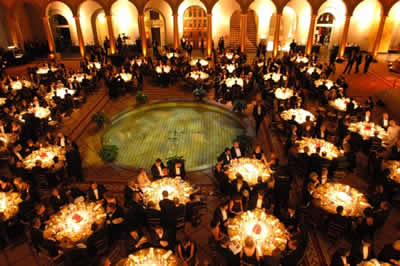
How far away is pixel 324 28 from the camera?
81.7 ft

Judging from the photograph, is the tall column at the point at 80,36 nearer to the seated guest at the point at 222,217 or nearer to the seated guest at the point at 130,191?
the seated guest at the point at 130,191

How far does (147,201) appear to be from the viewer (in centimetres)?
700

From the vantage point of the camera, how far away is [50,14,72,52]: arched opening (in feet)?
82.9

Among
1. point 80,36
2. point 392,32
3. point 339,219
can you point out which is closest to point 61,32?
point 80,36

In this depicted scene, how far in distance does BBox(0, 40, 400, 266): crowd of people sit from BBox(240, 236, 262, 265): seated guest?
19mm

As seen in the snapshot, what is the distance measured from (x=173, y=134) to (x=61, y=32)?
63.1 feet

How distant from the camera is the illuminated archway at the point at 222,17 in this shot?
23422 millimetres

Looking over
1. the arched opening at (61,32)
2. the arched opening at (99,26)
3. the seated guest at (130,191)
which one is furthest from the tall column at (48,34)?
the seated guest at (130,191)

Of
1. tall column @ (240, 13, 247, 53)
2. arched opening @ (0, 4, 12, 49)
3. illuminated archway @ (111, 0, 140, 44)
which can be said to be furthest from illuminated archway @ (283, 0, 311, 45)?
arched opening @ (0, 4, 12, 49)

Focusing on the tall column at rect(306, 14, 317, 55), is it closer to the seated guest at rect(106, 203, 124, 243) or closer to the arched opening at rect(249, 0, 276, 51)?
the arched opening at rect(249, 0, 276, 51)

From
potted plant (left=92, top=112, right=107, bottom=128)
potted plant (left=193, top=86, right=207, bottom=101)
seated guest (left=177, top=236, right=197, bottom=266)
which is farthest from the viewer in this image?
potted plant (left=193, top=86, right=207, bottom=101)

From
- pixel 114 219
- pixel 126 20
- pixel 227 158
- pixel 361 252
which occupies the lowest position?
pixel 114 219

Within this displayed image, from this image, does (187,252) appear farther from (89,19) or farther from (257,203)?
(89,19)

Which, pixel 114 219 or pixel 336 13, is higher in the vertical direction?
pixel 336 13
